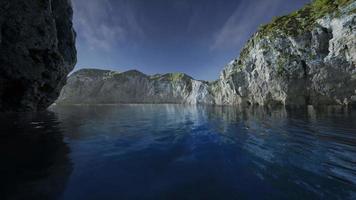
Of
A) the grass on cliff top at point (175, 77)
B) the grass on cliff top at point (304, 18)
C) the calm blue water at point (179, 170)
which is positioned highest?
the grass on cliff top at point (175, 77)

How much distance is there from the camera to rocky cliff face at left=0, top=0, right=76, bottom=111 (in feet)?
59.8

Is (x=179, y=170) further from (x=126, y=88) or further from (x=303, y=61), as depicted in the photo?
(x=126, y=88)

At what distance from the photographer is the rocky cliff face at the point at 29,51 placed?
1822 cm

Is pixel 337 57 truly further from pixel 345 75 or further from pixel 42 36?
pixel 42 36

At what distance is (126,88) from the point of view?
162625 millimetres

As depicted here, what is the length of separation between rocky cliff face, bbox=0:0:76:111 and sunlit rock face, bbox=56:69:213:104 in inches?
4172

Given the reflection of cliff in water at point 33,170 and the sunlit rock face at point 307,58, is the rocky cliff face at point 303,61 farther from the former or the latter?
the reflection of cliff in water at point 33,170

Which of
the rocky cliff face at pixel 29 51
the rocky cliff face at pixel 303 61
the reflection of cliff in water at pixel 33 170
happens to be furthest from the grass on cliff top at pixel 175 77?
the reflection of cliff in water at pixel 33 170

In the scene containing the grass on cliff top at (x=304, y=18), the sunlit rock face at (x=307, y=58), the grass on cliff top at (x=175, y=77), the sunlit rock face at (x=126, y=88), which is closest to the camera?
the sunlit rock face at (x=307, y=58)

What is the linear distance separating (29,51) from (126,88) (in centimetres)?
14582

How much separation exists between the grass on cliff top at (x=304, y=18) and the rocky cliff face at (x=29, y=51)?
47985 millimetres

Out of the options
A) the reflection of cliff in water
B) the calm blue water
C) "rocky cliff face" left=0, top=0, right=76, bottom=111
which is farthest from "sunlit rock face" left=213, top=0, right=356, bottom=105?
"rocky cliff face" left=0, top=0, right=76, bottom=111

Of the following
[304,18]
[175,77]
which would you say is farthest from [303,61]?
[175,77]

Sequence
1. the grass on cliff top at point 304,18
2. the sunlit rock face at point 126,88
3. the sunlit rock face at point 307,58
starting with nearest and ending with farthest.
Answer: the sunlit rock face at point 307,58 < the grass on cliff top at point 304,18 < the sunlit rock face at point 126,88
